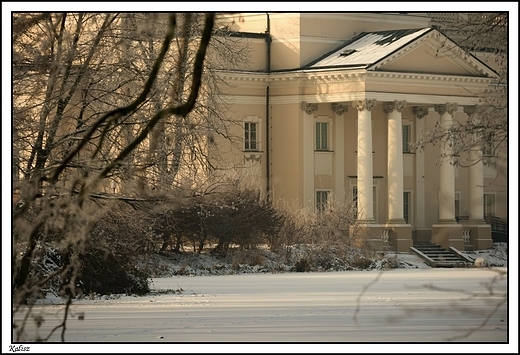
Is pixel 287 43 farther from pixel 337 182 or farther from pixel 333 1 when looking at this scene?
pixel 333 1

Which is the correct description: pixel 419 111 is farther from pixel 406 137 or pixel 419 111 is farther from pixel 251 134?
pixel 251 134

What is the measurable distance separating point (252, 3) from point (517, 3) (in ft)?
8.17

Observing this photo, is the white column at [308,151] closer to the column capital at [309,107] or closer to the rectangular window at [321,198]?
the column capital at [309,107]

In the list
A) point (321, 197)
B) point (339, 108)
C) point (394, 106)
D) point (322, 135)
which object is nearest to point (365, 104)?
point (394, 106)

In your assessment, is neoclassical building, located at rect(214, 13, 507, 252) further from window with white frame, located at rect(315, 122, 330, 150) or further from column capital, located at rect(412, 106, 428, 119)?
column capital, located at rect(412, 106, 428, 119)

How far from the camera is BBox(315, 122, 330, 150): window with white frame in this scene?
50562 millimetres

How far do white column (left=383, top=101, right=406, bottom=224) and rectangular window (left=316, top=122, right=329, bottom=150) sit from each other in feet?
9.04

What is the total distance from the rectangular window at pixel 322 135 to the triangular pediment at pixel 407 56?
2767 mm

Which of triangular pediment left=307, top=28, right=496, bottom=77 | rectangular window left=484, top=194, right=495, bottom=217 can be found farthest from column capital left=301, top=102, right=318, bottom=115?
rectangular window left=484, top=194, right=495, bottom=217

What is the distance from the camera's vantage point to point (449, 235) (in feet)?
165

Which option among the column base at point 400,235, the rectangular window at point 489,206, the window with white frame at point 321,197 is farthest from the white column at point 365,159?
the rectangular window at point 489,206

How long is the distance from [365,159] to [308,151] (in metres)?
2.44

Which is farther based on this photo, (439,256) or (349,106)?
(349,106)

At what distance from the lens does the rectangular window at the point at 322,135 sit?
5056cm
